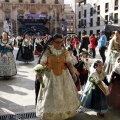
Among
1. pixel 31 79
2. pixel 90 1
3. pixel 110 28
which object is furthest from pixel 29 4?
pixel 31 79

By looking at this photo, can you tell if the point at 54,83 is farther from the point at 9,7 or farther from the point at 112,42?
the point at 9,7

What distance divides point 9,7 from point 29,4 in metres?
3.61

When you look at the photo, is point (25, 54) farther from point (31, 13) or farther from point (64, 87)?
point (31, 13)

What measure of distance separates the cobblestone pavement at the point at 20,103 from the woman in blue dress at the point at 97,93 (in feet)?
0.82

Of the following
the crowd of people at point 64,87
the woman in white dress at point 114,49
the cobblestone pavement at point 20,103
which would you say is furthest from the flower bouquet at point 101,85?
the woman in white dress at point 114,49

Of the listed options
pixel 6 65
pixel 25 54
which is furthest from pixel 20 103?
pixel 25 54

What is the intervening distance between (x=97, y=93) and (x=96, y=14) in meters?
A: 35.2

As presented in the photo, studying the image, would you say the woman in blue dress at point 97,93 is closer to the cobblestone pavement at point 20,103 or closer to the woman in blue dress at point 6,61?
the cobblestone pavement at point 20,103

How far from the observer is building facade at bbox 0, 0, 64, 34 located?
37.4 m

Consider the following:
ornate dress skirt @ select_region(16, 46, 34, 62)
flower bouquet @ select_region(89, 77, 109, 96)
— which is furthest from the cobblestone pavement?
ornate dress skirt @ select_region(16, 46, 34, 62)

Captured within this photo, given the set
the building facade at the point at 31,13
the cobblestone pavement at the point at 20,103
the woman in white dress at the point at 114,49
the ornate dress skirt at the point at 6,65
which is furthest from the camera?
the building facade at the point at 31,13

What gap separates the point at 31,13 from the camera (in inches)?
1576

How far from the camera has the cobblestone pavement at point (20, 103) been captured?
4.24 metres

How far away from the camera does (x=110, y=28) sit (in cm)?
2145
